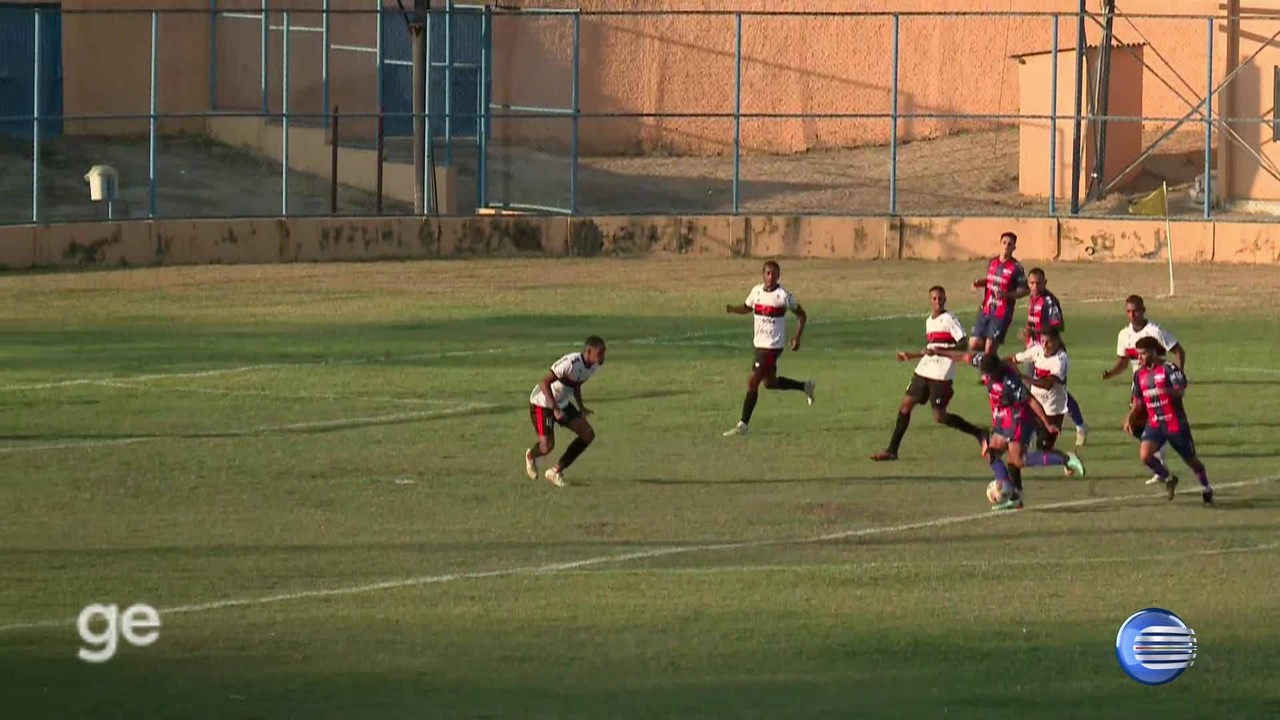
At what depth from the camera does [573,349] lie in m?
30.0

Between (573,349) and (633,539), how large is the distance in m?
11.6

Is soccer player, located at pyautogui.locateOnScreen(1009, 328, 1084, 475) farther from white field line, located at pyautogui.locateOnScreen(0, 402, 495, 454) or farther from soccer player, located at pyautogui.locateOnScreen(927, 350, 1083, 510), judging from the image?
white field line, located at pyautogui.locateOnScreen(0, 402, 495, 454)

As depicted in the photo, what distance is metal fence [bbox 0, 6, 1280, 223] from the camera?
4500 centimetres

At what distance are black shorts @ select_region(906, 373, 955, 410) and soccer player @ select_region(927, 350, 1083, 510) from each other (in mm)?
2123

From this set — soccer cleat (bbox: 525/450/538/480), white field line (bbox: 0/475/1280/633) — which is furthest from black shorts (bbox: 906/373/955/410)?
soccer cleat (bbox: 525/450/538/480)

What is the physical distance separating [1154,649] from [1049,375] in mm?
7743

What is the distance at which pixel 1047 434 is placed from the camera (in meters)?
21.3

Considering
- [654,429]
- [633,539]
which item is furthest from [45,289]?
[633,539]

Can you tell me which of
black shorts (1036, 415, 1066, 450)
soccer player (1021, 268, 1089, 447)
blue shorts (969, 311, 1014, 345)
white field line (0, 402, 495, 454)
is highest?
soccer player (1021, 268, 1089, 447)

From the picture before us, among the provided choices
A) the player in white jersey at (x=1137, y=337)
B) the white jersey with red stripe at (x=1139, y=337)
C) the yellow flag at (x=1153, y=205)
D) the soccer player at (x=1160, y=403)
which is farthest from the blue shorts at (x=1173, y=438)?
the yellow flag at (x=1153, y=205)

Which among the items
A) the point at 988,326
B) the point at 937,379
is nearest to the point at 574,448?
the point at 937,379

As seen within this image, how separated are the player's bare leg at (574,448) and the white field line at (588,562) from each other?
8.07 feet

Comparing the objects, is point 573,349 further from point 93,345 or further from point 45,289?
point 45,289

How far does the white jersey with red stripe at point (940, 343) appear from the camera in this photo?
21.9 meters
